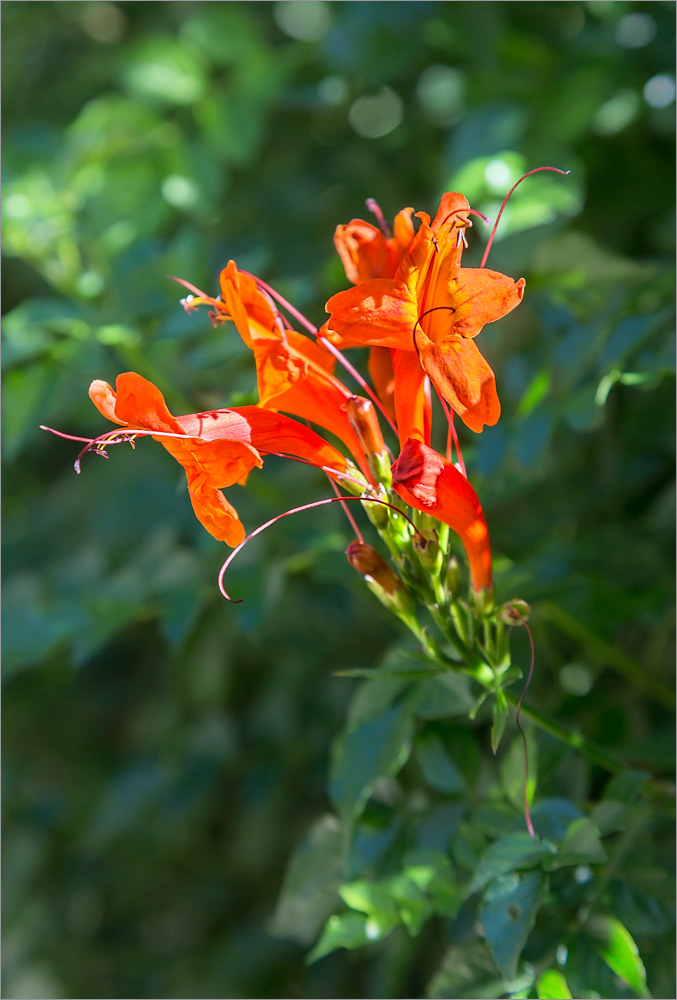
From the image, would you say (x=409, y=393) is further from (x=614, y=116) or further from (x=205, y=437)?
(x=614, y=116)

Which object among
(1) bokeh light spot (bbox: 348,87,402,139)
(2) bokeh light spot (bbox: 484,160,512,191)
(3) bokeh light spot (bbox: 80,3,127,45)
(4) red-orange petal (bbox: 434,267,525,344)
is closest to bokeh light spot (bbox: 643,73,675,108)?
(2) bokeh light spot (bbox: 484,160,512,191)

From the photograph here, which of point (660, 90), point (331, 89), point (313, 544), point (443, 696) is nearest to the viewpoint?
point (443, 696)

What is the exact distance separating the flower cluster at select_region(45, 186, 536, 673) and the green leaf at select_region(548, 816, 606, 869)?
6.5 inches

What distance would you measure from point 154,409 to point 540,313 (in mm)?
616

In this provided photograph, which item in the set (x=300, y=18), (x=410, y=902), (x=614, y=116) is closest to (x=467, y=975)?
(x=410, y=902)

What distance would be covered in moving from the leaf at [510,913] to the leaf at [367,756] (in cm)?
16

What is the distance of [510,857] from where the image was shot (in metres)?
0.74

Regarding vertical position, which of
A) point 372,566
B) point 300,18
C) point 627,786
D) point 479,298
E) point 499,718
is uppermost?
point 300,18

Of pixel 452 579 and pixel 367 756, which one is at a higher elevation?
pixel 452 579

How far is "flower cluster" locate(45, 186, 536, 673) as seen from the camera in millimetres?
640

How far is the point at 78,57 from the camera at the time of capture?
196cm

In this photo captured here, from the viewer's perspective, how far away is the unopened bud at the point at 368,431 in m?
0.71

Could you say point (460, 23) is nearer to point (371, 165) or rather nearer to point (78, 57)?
point (371, 165)

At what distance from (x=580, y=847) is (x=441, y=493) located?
340 millimetres
